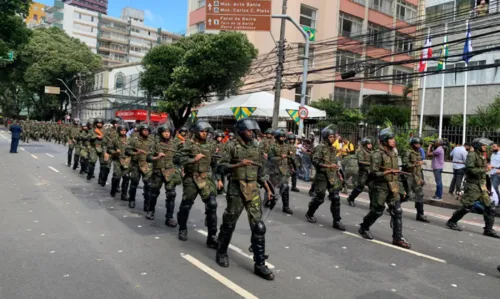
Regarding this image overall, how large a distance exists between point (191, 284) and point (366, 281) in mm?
2016

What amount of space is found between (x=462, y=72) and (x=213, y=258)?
16.7 m

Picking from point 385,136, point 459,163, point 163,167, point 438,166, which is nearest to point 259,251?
point 385,136

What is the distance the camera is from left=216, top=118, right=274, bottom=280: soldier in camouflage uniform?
16.8 feet

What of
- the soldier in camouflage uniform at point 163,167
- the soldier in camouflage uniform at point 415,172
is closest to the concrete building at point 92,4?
the soldier in camouflage uniform at point 163,167

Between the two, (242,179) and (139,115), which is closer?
(242,179)

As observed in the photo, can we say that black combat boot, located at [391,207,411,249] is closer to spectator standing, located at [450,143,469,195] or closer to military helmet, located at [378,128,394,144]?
military helmet, located at [378,128,394,144]

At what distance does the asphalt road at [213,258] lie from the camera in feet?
14.7

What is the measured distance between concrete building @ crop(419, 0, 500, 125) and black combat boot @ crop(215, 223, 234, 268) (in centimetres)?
1445

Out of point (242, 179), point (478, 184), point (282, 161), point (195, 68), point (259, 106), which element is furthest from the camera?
point (195, 68)

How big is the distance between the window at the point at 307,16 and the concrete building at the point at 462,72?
11996mm

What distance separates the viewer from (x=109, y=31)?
87000mm

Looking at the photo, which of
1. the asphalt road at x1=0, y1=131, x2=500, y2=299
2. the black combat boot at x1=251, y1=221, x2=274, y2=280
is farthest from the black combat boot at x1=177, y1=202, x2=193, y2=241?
the black combat boot at x1=251, y1=221, x2=274, y2=280

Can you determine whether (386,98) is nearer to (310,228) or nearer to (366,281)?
(310,228)

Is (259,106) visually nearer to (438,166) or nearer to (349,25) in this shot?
(438,166)
